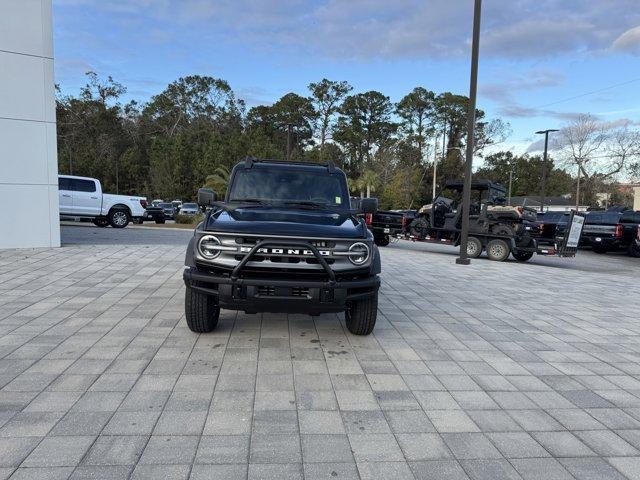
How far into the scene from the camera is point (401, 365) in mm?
4598

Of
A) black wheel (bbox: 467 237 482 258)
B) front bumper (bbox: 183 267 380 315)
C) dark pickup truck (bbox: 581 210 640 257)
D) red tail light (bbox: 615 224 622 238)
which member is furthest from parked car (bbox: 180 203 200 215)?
front bumper (bbox: 183 267 380 315)

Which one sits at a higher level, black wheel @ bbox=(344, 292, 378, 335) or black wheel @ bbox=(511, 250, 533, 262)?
black wheel @ bbox=(344, 292, 378, 335)

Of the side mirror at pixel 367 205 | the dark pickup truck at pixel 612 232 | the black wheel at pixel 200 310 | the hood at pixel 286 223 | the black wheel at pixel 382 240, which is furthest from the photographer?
the dark pickup truck at pixel 612 232

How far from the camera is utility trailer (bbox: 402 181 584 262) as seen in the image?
1370 cm

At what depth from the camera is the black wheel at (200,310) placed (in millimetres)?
4953

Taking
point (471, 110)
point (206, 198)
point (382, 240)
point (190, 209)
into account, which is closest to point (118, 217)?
point (382, 240)

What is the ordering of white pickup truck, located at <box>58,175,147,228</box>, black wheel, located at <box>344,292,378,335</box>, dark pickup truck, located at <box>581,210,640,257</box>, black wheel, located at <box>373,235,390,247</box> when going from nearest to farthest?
black wheel, located at <box>344,292,378,335</box> < black wheel, located at <box>373,235,390,247</box> < white pickup truck, located at <box>58,175,147,228</box> < dark pickup truck, located at <box>581,210,640,257</box>

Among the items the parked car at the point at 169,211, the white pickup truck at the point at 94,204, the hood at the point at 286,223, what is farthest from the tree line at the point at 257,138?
the hood at the point at 286,223

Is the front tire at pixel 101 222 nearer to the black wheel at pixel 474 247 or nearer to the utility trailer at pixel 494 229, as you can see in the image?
the utility trailer at pixel 494 229

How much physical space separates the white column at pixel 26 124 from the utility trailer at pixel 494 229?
35.8ft

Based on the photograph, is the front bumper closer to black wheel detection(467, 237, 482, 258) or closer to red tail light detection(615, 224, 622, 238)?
black wheel detection(467, 237, 482, 258)

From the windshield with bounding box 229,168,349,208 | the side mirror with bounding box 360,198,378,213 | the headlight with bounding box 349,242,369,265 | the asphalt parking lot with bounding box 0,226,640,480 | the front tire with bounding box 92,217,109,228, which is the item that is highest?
the windshield with bounding box 229,168,349,208

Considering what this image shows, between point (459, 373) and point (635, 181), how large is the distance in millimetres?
53269

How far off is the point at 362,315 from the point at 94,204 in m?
17.7
